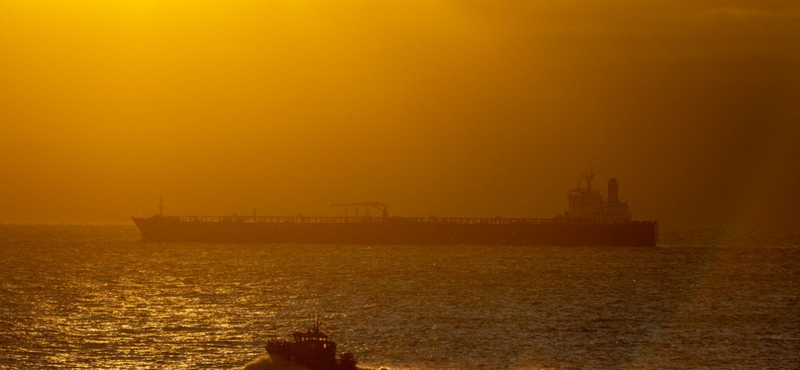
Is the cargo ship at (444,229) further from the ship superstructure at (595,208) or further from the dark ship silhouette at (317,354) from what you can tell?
the dark ship silhouette at (317,354)

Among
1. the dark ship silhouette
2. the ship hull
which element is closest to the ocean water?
the dark ship silhouette

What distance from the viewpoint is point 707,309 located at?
232ft

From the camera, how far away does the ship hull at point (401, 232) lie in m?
158

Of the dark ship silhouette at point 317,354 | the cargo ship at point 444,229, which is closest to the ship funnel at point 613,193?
the cargo ship at point 444,229

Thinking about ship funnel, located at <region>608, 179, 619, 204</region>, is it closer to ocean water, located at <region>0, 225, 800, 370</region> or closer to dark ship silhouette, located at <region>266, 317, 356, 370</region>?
ocean water, located at <region>0, 225, 800, 370</region>

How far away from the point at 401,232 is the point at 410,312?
104563mm

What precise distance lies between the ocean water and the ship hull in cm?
3692

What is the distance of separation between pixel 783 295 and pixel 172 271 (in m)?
51.4

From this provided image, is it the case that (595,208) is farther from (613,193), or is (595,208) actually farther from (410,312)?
(410,312)

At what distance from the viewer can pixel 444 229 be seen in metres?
168

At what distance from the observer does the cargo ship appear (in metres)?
158

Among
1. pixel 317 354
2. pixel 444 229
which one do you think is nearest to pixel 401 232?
pixel 444 229

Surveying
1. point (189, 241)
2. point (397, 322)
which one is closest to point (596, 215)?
point (189, 241)

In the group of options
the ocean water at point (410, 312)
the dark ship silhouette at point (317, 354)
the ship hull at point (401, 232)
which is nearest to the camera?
the dark ship silhouette at point (317, 354)
